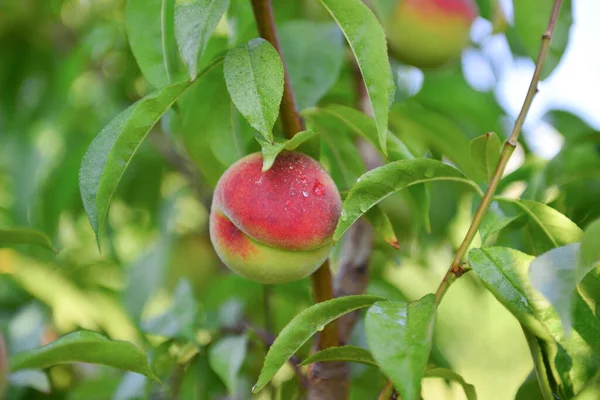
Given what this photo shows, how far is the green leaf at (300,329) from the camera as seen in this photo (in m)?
0.66

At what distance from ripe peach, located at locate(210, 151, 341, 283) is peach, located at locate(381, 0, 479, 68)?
59 centimetres

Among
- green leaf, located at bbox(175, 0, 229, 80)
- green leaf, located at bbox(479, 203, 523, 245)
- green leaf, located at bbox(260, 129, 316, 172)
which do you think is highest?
green leaf, located at bbox(175, 0, 229, 80)

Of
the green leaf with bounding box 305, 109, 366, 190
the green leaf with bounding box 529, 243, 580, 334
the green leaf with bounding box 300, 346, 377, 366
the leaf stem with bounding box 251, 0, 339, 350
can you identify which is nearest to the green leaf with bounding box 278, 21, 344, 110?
the green leaf with bounding box 305, 109, 366, 190

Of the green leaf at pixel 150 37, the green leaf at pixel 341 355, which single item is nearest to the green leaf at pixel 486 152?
the green leaf at pixel 341 355

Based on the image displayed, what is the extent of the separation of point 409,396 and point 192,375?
0.62 m

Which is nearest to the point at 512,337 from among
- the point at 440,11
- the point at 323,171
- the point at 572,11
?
the point at 440,11

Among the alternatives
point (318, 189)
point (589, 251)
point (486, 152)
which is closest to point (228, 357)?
point (318, 189)

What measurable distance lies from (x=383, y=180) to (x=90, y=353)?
37cm

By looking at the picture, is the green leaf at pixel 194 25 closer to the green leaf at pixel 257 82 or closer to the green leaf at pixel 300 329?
the green leaf at pixel 257 82

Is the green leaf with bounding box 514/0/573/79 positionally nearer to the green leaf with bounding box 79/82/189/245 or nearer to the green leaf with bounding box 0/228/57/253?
the green leaf with bounding box 79/82/189/245

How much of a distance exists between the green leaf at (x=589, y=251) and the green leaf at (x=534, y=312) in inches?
3.1

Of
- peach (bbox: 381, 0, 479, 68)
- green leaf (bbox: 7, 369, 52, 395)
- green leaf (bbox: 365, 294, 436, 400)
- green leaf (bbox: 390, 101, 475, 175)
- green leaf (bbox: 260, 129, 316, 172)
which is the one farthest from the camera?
peach (bbox: 381, 0, 479, 68)

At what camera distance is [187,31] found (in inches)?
28.5

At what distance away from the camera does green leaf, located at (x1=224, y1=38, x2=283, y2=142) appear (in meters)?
0.69
